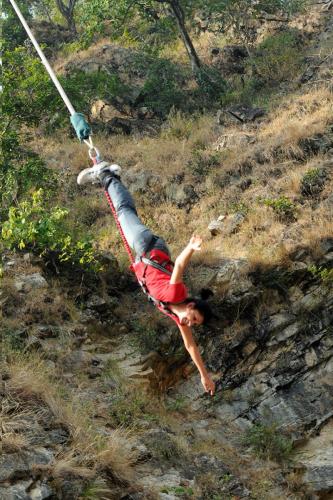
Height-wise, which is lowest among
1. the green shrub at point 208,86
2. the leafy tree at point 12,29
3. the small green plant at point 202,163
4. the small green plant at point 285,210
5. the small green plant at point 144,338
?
the small green plant at point 144,338

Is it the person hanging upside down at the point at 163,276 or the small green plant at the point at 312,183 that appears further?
the small green plant at the point at 312,183

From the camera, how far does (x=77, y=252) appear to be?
9406 mm

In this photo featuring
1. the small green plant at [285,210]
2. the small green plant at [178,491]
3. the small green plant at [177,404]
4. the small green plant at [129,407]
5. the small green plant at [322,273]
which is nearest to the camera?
the small green plant at [178,491]

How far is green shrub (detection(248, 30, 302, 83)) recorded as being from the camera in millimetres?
17656

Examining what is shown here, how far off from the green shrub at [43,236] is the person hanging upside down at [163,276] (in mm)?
2234

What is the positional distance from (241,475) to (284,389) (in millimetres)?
1924

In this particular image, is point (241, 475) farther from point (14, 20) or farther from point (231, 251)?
point (14, 20)

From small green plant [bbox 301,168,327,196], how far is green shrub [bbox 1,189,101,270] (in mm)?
4477

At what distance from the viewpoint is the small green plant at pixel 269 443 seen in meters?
7.27

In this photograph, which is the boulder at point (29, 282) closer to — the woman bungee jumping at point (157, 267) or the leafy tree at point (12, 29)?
the woman bungee jumping at point (157, 267)

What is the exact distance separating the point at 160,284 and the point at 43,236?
4.13 metres

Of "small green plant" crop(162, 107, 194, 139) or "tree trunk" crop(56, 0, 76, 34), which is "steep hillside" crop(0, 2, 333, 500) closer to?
"small green plant" crop(162, 107, 194, 139)

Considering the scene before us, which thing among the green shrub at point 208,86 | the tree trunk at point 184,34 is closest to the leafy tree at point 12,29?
the tree trunk at point 184,34

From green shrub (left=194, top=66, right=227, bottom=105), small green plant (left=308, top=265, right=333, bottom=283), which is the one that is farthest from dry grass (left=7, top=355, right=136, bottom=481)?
green shrub (left=194, top=66, right=227, bottom=105)
